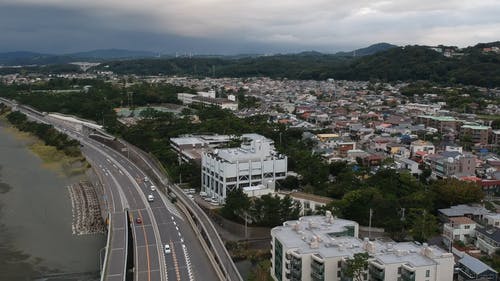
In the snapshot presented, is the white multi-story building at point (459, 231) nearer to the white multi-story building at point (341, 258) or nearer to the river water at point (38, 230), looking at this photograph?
the white multi-story building at point (341, 258)

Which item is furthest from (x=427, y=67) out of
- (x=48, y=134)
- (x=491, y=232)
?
(x=491, y=232)

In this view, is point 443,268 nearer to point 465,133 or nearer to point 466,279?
point 466,279

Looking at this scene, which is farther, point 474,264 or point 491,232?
point 491,232

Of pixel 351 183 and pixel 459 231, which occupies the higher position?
pixel 351 183

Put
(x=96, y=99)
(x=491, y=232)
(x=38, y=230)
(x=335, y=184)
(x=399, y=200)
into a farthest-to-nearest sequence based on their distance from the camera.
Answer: (x=96, y=99) → (x=335, y=184) → (x=38, y=230) → (x=399, y=200) → (x=491, y=232)

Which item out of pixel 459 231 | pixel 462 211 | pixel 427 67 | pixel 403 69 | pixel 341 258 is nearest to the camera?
pixel 341 258

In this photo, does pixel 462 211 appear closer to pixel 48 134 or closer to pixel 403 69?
pixel 48 134

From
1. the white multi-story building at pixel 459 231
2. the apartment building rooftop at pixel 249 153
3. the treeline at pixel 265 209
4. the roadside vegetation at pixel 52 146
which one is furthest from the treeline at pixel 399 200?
the roadside vegetation at pixel 52 146

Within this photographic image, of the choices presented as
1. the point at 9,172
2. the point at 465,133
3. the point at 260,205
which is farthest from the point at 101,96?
the point at 260,205
